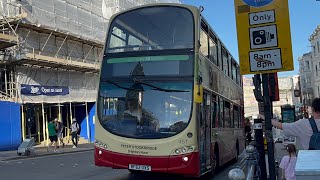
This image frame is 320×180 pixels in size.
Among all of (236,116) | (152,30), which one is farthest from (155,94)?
(236,116)

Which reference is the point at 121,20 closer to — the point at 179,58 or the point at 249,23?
the point at 179,58

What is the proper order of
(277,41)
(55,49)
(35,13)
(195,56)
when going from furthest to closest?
(55,49)
(35,13)
(195,56)
(277,41)

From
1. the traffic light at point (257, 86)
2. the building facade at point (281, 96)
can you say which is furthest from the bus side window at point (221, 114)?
the building facade at point (281, 96)

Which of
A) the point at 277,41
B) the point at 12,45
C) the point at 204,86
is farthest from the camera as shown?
the point at 12,45

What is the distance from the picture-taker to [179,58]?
10023mm

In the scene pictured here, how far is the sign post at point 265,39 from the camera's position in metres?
5.89

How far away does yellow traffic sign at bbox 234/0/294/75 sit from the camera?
589cm

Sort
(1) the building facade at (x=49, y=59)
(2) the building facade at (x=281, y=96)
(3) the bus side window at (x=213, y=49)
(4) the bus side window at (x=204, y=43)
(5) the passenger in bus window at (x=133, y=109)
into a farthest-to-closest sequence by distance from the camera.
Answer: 1. (2) the building facade at (x=281, y=96)
2. (1) the building facade at (x=49, y=59)
3. (3) the bus side window at (x=213, y=49)
4. (4) the bus side window at (x=204, y=43)
5. (5) the passenger in bus window at (x=133, y=109)

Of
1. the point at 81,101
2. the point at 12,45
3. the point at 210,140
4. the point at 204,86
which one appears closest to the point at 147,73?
the point at 204,86

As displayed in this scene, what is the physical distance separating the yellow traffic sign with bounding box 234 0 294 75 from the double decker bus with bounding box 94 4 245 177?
382 centimetres

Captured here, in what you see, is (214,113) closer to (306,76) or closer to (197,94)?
(197,94)

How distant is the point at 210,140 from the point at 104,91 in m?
3.08

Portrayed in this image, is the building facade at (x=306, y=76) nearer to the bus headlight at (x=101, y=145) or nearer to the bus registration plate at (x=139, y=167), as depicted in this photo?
the bus headlight at (x=101, y=145)

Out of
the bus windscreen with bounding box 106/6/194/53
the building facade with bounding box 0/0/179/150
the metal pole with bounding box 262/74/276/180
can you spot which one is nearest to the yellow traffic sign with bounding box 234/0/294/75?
the metal pole with bounding box 262/74/276/180
